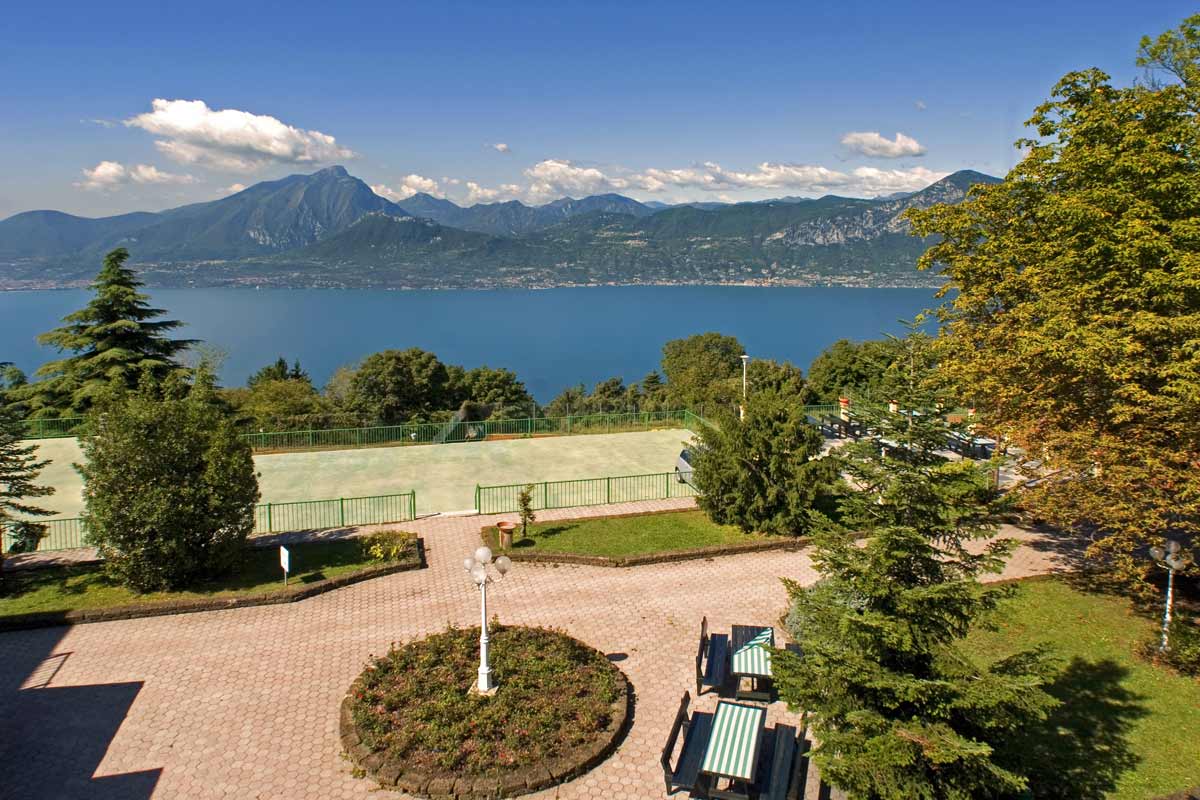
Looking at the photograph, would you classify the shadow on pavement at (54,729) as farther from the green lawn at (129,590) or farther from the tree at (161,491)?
the tree at (161,491)

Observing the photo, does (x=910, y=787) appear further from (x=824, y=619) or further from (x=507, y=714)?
(x=507, y=714)

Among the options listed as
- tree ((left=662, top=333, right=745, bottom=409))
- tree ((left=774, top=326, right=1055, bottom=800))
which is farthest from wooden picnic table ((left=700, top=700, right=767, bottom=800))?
tree ((left=662, top=333, right=745, bottom=409))

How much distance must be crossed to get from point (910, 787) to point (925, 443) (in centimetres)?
328

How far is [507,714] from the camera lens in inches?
383

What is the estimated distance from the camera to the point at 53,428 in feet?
90.7

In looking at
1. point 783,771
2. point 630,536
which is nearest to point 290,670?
point 783,771

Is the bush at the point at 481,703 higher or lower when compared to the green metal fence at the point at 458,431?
higher

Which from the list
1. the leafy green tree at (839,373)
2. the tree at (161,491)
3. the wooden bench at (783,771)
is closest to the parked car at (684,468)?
the wooden bench at (783,771)

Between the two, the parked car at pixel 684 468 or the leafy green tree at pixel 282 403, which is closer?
the parked car at pixel 684 468

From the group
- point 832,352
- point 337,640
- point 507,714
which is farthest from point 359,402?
point 507,714

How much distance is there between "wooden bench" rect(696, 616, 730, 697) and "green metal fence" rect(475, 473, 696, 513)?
352 inches

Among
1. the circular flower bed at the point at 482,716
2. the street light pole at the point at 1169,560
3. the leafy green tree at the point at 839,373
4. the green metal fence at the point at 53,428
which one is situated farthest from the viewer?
the leafy green tree at the point at 839,373

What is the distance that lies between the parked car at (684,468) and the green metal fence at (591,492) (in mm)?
207

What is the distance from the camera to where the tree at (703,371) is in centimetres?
4162
